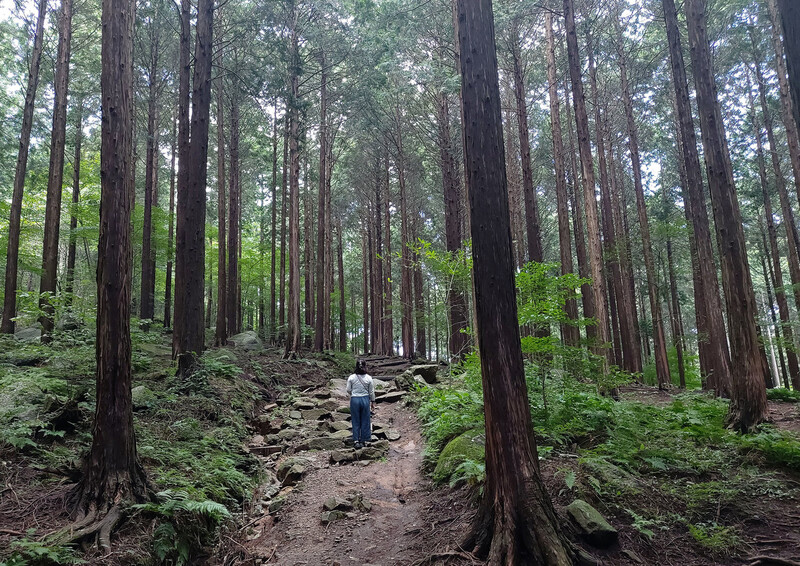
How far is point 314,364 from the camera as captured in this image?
16.5 meters

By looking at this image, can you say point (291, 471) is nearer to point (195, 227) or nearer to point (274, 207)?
point (195, 227)

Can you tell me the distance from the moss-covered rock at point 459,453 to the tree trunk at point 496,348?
169 centimetres

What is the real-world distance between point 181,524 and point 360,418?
4.35 meters

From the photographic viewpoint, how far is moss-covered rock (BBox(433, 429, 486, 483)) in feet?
18.2

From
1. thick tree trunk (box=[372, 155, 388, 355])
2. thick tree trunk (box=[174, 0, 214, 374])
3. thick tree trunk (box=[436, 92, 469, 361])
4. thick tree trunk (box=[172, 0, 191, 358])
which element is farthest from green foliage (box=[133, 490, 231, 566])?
thick tree trunk (box=[372, 155, 388, 355])

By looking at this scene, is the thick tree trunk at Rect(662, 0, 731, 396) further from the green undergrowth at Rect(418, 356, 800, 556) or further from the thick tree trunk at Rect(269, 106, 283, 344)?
the thick tree trunk at Rect(269, 106, 283, 344)

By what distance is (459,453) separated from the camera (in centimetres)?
578

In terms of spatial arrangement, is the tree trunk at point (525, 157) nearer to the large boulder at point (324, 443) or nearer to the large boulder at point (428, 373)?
the large boulder at point (428, 373)

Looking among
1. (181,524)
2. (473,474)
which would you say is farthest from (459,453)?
(181,524)

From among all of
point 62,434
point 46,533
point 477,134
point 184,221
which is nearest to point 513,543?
point 477,134

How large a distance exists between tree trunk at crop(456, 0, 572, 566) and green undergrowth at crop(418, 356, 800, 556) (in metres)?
0.91

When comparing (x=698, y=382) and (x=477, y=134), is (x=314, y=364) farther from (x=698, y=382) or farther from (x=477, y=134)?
(x=698, y=382)

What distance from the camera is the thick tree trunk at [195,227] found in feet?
32.5

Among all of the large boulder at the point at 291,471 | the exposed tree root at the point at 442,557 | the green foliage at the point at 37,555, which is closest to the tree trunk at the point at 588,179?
the large boulder at the point at 291,471
